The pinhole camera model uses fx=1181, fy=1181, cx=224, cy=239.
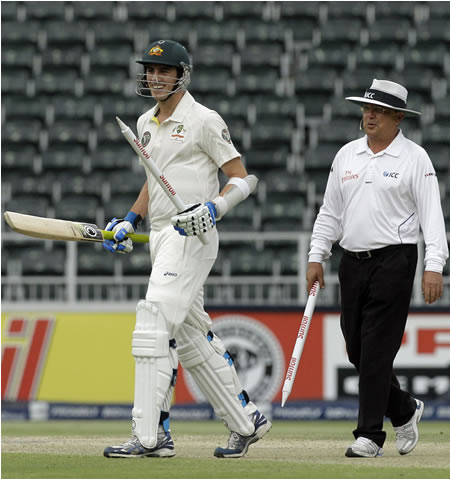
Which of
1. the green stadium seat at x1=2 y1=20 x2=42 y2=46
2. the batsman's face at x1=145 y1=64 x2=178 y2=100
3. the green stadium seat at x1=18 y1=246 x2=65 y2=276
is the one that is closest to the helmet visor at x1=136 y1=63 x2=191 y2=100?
the batsman's face at x1=145 y1=64 x2=178 y2=100

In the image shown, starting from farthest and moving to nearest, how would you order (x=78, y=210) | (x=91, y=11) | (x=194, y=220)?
1. (x=91, y=11)
2. (x=78, y=210)
3. (x=194, y=220)

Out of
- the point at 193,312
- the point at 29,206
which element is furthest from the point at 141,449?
the point at 29,206

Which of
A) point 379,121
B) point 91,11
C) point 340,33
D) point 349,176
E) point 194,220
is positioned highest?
point 91,11

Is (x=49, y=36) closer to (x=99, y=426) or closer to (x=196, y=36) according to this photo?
(x=196, y=36)

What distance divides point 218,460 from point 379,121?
167cm

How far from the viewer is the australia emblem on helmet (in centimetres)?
520

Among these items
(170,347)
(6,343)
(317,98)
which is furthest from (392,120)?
(317,98)

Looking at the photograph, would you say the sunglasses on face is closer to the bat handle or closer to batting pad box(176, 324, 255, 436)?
the bat handle

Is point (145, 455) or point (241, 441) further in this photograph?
point (241, 441)

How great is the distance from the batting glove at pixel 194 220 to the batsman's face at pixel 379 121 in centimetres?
89

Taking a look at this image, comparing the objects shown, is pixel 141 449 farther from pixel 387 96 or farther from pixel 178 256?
pixel 387 96

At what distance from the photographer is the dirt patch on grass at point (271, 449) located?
501cm

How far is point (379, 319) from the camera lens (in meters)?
5.21

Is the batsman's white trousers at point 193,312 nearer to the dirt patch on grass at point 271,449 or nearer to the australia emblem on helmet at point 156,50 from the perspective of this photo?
the dirt patch on grass at point 271,449
